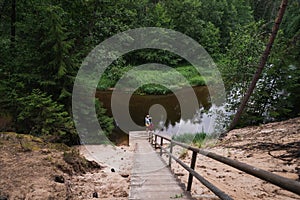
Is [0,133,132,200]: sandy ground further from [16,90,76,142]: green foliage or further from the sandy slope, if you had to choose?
[16,90,76,142]: green foliage

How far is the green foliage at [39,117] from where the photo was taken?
7577mm

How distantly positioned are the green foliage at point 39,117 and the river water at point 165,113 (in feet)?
21.7

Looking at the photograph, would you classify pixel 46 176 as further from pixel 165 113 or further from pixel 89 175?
pixel 165 113

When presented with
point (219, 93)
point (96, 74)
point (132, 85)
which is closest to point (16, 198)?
point (96, 74)

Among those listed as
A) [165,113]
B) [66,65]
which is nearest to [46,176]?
[66,65]

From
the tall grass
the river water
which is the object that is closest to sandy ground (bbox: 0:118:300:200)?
the river water

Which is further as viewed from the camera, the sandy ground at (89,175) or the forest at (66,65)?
the forest at (66,65)

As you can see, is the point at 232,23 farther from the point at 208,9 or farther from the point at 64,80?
the point at 64,80

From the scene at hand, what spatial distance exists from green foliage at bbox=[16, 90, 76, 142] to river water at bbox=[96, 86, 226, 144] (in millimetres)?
6612

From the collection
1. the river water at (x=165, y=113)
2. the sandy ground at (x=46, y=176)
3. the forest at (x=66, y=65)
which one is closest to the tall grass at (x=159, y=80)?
the river water at (x=165, y=113)

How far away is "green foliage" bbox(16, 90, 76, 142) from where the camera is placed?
24.9 feet

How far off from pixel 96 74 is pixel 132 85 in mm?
17718

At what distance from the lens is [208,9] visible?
39969 mm

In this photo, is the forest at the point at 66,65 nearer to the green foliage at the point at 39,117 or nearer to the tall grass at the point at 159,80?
the green foliage at the point at 39,117
